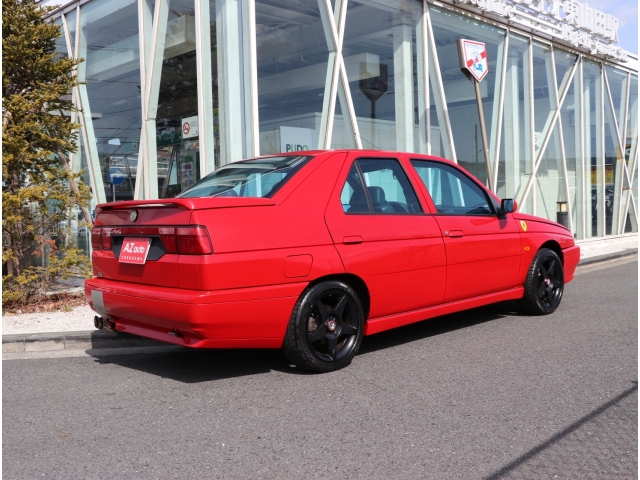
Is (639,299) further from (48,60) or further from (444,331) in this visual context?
(48,60)

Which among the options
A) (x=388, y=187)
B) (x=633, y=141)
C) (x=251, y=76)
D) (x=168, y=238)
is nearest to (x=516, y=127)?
(x=633, y=141)

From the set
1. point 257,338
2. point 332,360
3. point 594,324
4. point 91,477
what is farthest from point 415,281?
point 91,477

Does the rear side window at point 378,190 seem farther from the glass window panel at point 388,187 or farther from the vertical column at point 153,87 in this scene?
the vertical column at point 153,87

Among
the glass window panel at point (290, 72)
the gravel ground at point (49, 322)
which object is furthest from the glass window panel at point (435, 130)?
the gravel ground at point (49, 322)

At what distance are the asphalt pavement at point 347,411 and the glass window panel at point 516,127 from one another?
946cm

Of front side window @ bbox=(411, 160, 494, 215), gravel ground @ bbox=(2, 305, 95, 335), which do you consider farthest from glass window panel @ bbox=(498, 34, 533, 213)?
gravel ground @ bbox=(2, 305, 95, 335)

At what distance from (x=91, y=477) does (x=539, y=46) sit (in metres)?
15.3

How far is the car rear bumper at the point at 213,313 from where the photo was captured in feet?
14.4

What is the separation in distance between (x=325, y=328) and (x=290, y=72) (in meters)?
6.65

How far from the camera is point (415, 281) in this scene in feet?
18.1

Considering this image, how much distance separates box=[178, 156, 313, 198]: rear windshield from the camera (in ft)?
16.6

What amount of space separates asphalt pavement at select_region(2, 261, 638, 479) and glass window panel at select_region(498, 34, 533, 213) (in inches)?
372

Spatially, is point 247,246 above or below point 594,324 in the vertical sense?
above

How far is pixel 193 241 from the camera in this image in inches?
174
